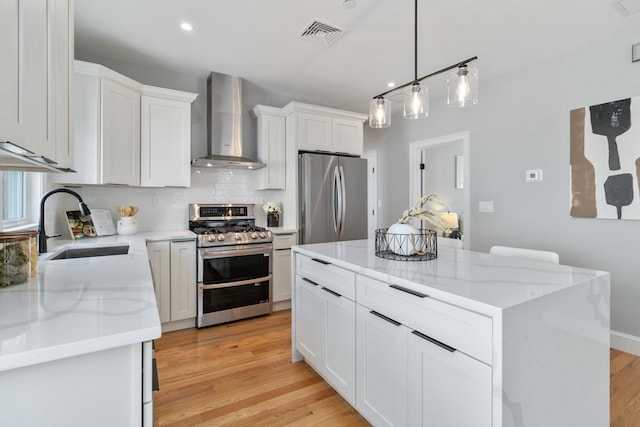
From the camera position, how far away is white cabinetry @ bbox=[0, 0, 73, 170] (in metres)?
0.70

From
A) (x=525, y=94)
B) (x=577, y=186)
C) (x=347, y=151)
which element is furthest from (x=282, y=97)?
(x=577, y=186)

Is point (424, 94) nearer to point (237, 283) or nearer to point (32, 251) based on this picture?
point (32, 251)

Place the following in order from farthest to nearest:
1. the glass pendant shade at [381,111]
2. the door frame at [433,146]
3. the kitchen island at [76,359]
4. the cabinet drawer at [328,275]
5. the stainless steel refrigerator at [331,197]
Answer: the door frame at [433,146], the stainless steel refrigerator at [331,197], the glass pendant shade at [381,111], the cabinet drawer at [328,275], the kitchen island at [76,359]

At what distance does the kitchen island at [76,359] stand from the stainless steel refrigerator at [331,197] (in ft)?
8.61

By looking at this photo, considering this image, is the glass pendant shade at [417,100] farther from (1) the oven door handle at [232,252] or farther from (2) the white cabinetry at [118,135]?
(2) the white cabinetry at [118,135]

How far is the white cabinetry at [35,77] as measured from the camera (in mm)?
696

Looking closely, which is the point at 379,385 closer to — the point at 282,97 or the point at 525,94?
the point at 525,94

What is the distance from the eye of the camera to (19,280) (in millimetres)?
1142

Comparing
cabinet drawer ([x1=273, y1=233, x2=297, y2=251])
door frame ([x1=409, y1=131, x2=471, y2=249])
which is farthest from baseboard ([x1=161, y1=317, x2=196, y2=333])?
door frame ([x1=409, y1=131, x2=471, y2=249])

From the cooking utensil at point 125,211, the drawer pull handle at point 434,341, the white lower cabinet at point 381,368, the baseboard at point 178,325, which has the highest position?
the cooking utensil at point 125,211

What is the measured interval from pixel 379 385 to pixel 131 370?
1116 millimetres

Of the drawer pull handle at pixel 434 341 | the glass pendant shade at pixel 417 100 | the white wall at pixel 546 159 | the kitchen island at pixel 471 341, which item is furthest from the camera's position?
the white wall at pixel 546 159

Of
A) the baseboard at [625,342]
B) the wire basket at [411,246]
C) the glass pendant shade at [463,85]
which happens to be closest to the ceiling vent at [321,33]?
the glass pendant shade at [463,85]

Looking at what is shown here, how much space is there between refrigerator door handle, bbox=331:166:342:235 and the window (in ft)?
8.77
